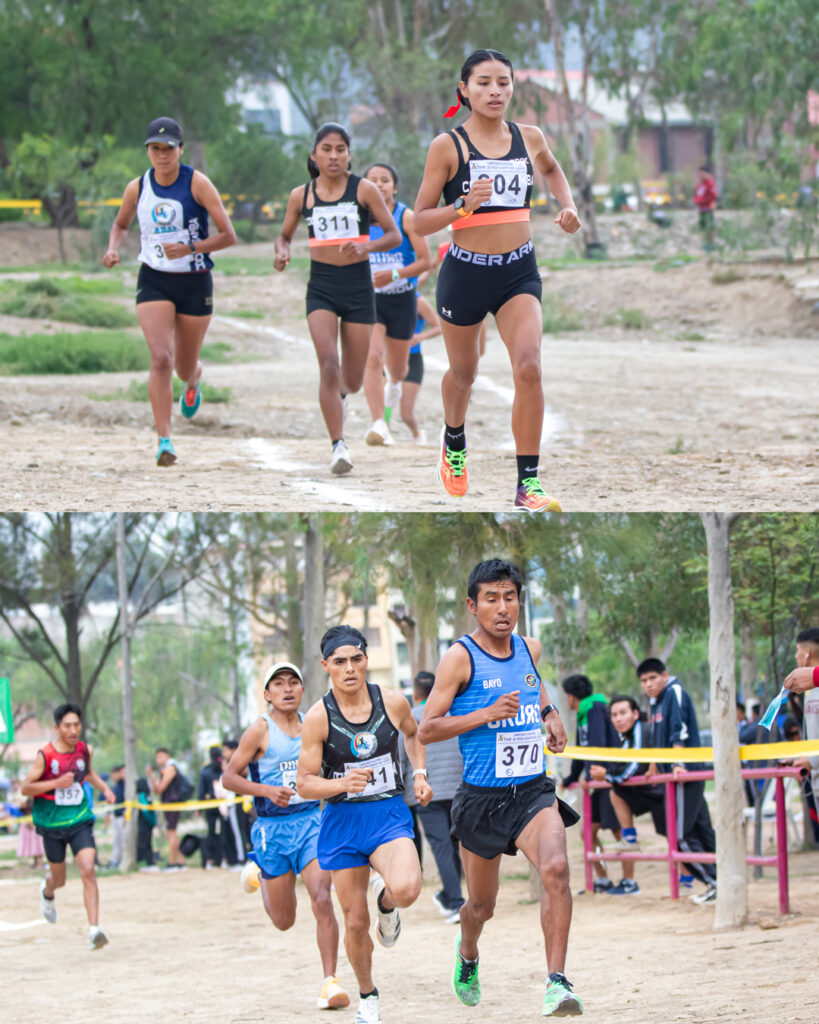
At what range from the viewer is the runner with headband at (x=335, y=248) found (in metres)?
9.99

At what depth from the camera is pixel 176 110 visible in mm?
44000

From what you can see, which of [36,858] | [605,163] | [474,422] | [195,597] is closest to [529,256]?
[474,422]

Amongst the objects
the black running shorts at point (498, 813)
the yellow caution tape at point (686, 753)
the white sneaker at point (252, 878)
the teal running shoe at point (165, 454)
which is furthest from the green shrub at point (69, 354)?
the black running shorts at point (498, 813)

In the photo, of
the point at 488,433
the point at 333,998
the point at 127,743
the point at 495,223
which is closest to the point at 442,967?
the point at 333,998

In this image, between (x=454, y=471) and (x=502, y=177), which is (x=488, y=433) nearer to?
(x=454, y=471)

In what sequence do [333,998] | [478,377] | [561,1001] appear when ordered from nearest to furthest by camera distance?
[561,1001]
[333,998]
[478,377]

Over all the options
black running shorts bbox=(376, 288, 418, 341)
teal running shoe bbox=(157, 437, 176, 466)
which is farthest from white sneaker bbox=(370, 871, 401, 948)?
black running shorts bbox=(376, 288, 418, 341)

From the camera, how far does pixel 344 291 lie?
1023 cm

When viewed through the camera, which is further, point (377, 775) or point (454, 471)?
point (454, 471)

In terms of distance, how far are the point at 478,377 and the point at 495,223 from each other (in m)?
12.1

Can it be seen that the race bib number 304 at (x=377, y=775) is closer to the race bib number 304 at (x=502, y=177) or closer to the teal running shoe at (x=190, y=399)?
the race bib number 304 at (x=502, y=177)

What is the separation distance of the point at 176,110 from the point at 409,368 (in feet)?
109

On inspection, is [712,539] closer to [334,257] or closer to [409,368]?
[334,257]

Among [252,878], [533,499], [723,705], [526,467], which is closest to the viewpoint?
[533,499]
